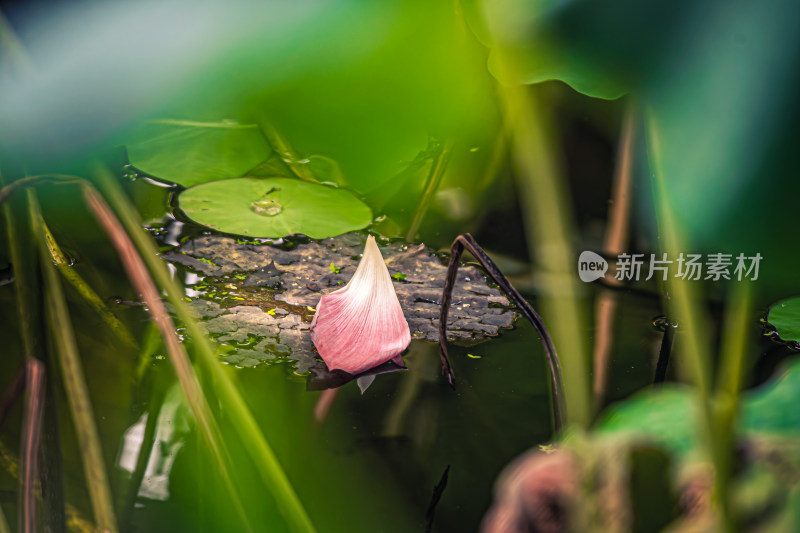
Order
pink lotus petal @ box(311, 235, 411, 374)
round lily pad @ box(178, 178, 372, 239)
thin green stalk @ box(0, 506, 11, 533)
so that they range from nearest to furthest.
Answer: thin green stalk @ box(0, 506, 11, 533) < pink lotus petal @ box(311, 235, 411, 374) < round lily pad @ box(178, 178, 372, 239)

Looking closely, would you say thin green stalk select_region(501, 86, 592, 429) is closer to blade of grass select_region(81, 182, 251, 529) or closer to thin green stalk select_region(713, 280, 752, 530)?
thin green stalk select_region(713, 280, 752, 530)

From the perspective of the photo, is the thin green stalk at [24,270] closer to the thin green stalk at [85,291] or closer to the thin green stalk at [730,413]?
the thin green stalk at [85,291]

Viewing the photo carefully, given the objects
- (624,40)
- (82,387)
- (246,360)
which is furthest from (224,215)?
(624,40)

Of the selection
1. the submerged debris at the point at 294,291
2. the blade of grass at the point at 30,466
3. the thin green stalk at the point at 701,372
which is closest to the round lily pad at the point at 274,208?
the submerged debris at the point at 294,291

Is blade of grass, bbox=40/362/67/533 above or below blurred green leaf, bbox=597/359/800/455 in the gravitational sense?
below

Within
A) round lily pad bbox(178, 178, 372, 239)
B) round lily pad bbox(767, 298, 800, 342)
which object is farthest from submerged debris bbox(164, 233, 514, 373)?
round lily pad bbox(767, 298, 800, 342)

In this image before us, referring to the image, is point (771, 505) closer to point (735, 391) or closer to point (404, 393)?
Answer: point (735, 391)
